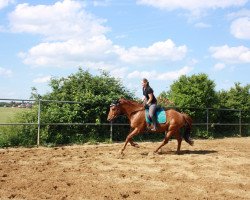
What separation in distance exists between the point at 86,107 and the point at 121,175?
8543 mm

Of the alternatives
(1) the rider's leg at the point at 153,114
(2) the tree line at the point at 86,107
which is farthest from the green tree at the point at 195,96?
(1) the rider's leg at the point at 153,114

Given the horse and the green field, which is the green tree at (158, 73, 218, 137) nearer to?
the horse

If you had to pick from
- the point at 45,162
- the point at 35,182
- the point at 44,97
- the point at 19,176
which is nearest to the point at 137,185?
the point at 35,182

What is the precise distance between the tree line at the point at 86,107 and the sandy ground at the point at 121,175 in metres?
2.25

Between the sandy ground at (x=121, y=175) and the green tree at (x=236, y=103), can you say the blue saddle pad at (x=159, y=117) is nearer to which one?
the sandy ground at (x=121, y=175)

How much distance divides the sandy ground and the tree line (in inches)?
88.6

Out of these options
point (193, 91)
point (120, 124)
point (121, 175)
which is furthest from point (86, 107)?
point (121, 175)

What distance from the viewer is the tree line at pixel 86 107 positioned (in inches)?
651

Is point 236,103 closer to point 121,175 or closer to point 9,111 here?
Answer: point 9,111

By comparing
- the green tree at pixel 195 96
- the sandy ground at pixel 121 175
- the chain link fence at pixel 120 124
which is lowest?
the sandy ground at pixel 121 175

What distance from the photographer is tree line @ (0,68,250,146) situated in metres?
16.5

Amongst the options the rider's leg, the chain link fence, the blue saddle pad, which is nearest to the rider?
the rider's leg

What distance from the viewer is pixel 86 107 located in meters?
18.0

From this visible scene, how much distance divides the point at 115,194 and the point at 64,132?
9822 millimetres
